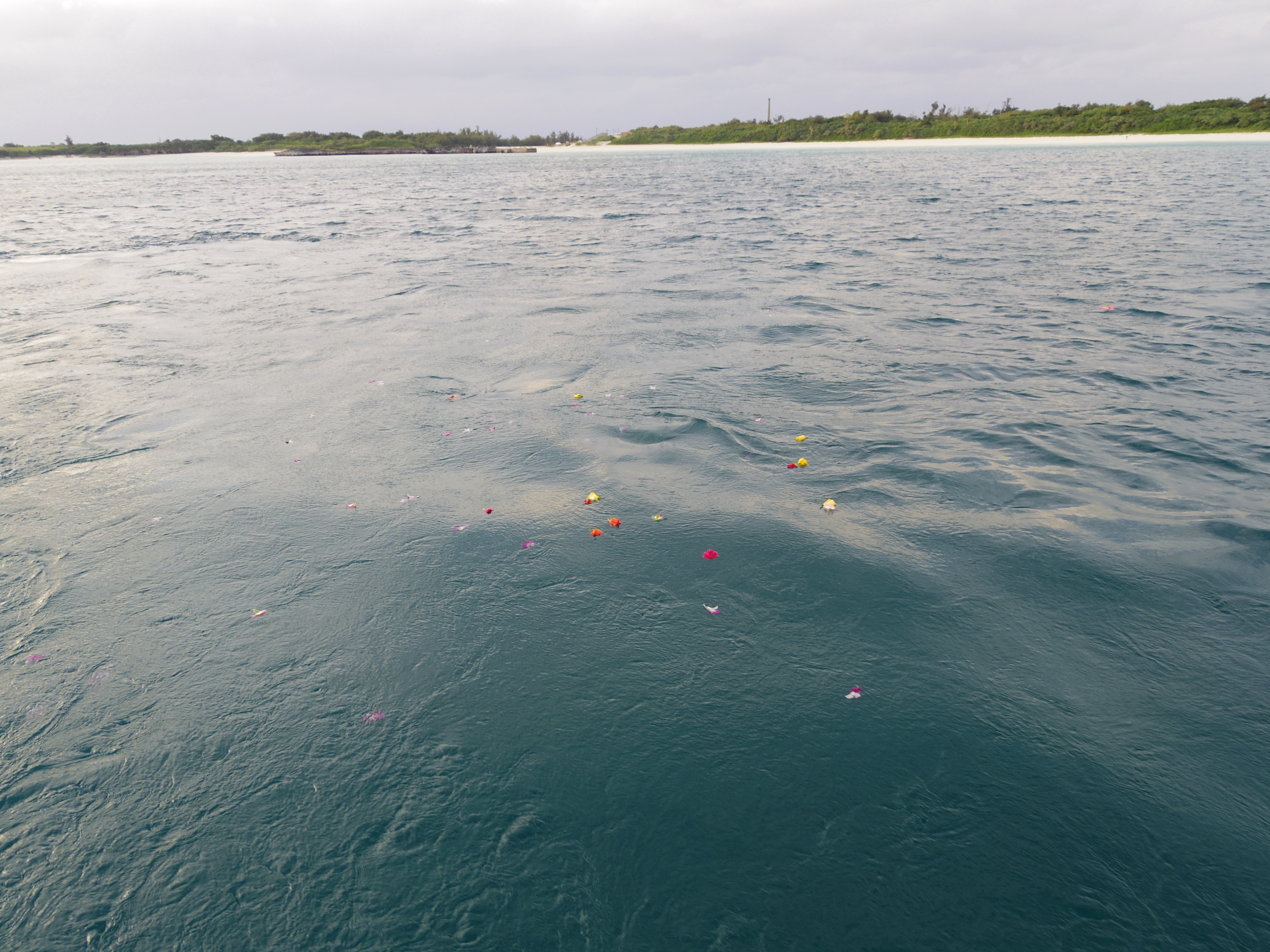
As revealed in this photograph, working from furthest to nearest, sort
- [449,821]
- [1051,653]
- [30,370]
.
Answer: [30,370], [1051,653], [449,821]

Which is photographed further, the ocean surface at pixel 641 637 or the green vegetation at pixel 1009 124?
the green vegetation at pixel 1009 124

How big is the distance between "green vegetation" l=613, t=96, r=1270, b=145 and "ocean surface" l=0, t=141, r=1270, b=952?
96830 millimetres

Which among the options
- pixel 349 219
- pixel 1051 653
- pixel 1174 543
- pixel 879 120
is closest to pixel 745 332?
pixel 1174 543

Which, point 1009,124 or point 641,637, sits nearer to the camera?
point 641,637

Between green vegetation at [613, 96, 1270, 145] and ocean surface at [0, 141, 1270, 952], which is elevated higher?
green vegetation at [613, 96, 1270, 145]

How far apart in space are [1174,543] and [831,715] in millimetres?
3799

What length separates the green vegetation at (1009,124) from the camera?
260 ft

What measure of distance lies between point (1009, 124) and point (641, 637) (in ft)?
382

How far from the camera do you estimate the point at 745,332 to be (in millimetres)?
11555

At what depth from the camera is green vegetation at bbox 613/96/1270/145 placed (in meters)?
79.2

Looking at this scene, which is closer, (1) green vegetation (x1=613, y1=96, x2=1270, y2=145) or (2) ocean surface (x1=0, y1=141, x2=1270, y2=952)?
(2) ocean surface (x1=0, y1=141, x2=1270, y2=952)

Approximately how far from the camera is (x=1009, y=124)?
94500 millimetres

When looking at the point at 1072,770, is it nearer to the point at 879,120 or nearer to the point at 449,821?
the point at 449,821

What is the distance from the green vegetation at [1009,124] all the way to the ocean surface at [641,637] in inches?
3812
